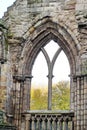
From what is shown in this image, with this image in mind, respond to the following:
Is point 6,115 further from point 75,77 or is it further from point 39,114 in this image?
point 75,77

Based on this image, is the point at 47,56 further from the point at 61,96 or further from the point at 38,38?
the point at 61,96

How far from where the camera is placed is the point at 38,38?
13625 mm

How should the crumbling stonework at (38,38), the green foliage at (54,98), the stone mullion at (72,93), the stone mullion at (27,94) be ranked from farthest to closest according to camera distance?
1. the green foliage at (54,98)
2. the stone mullion at (27,94)
3. the crumbling stonework at (38,38)
4. the stone mullion at (72,93)

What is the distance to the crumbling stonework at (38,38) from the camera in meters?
12.9

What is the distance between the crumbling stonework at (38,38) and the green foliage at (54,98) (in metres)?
0.29

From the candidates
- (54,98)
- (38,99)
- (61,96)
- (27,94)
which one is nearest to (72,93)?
(61,96)

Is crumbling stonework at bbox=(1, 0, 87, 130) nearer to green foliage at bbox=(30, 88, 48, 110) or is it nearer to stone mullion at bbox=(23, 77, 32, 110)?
stone mullion at bbox=(23, 77, 32, 110)

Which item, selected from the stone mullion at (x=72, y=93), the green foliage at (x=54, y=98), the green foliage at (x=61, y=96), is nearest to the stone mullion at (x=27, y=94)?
the green foliage at (x=54, y=98)

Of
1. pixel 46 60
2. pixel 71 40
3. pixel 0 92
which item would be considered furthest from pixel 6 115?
pixel 71 40

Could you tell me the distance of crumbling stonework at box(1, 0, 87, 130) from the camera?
12.9 metres

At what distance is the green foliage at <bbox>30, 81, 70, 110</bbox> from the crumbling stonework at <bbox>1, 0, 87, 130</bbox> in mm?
291

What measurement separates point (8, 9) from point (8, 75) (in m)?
2.28

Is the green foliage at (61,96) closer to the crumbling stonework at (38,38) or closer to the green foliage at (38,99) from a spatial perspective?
the green foliage at (38,99)

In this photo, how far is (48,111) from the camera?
1291 centimetres
